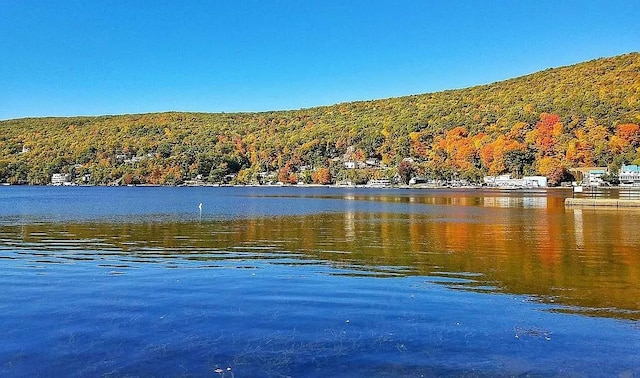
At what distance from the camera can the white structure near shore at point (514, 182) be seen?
6265 inches

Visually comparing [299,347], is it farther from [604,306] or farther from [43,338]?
[604,306]

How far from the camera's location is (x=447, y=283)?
47.3 ft

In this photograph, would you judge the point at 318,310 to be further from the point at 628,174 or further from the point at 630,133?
the point at 630,133

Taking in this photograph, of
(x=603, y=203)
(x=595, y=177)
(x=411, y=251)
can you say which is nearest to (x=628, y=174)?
(x=595, y=177)

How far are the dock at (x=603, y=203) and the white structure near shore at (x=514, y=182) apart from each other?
102402 mm

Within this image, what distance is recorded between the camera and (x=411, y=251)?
2186 cm

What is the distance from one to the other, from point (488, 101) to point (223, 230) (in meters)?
176

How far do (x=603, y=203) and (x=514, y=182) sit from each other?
379 feet

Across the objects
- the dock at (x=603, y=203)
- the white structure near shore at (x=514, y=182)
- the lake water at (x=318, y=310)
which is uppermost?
the white structure near shore at (x=514, y=182)

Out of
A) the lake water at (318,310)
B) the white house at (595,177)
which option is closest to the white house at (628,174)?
the white house at (595,177)

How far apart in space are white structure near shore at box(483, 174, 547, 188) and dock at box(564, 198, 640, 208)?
336 feet

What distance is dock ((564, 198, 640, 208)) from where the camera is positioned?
2232 inches

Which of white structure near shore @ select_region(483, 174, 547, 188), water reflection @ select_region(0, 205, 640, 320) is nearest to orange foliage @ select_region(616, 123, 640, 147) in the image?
white structure near shore @ select_region(483, 174, 547, 188)

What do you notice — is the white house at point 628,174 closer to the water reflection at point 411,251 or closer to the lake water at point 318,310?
the water reflection at point 411,251
